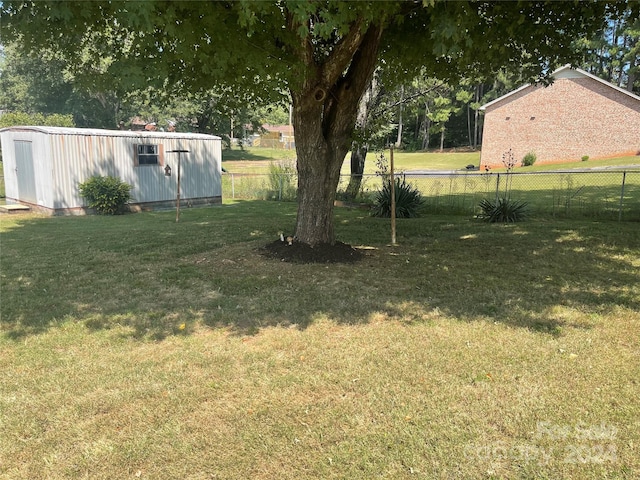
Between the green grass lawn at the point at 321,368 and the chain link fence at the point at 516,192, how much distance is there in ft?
16.7

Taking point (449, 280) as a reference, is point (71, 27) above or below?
above

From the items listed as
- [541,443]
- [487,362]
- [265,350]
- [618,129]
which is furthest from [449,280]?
[618,129]

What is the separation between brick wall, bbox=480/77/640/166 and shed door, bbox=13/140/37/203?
2950 cm

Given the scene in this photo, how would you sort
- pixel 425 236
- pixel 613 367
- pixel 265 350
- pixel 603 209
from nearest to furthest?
pixel 613 367, pixel 265 350, pixel 425 236, pixel 603 209

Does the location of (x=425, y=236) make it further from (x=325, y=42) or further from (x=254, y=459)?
(x=254, y=459)

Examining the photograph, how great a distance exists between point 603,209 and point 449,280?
8.07m

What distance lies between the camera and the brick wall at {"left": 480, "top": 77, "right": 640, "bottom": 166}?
1180 inches

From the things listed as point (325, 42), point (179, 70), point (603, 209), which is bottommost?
point (603, 209)

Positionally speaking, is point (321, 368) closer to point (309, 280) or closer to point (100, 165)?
point (309, 280)

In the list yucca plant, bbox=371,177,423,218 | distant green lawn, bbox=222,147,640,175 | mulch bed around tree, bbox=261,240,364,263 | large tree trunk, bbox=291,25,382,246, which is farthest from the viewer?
distant green lawn, bbox=222,147,640,175

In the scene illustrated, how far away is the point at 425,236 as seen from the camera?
9.38 meters

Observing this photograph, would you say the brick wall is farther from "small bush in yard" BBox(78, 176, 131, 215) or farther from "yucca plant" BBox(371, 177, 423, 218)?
"small bush in yard" BBox(78, 176, 131, 215)

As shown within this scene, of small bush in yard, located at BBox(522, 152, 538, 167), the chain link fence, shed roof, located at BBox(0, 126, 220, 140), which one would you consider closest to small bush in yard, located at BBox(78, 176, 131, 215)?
shed roof, located at BBox(0, 126, 220, 140)

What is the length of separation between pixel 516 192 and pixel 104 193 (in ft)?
48.4
